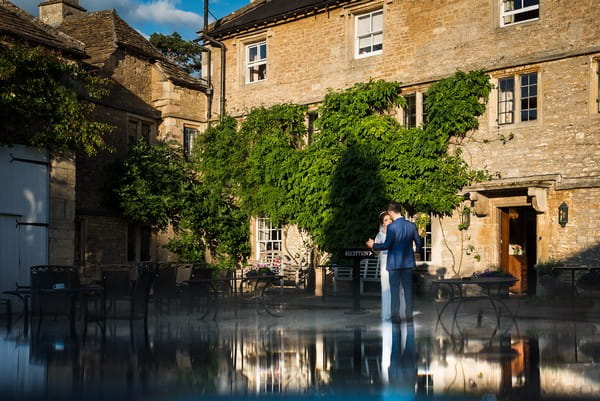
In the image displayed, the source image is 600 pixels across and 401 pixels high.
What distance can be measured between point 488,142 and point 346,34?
5.34 m

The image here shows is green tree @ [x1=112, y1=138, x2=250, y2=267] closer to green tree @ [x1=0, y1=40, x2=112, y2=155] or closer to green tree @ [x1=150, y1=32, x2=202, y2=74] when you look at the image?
green tree @ [x1=0, y1=40, x2=112, y2=155]

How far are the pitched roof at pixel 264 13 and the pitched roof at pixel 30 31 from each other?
6.97 m

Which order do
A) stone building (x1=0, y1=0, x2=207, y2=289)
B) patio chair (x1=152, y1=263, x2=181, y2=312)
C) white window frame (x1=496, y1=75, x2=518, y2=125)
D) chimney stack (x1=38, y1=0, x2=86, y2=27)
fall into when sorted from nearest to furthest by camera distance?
patio chair (x1=152, y1=263, x2=181, y2=312) → stone building (x1=0, y1=0, x2=207, y2=289) → white window frame (x1=496, y1=75, x2=518, y2=125) → chimney stack (x1=38, y1=0, x2=86, y2=27)

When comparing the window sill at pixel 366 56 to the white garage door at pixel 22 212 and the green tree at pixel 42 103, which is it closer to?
the green tree at pixel 42 103

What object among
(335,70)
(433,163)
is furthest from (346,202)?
(335,70)

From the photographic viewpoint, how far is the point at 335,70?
21.1 metres

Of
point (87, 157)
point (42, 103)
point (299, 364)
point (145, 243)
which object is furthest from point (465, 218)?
point (299, 364)

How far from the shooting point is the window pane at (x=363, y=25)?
20734mm

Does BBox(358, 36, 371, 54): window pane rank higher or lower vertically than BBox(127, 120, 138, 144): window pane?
higher

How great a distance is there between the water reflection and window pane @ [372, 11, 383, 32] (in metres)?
11.4

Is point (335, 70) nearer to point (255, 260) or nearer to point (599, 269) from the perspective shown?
point (255, 260)

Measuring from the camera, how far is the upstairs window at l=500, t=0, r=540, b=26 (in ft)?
57.9

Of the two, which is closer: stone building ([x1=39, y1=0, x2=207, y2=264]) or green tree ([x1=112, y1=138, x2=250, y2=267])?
stone building ([x1=39, y1=0, x2=207, y2=264])

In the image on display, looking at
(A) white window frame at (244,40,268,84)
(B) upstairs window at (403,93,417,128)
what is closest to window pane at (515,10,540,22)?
(B) upstairs window at (403,93,417,128)
